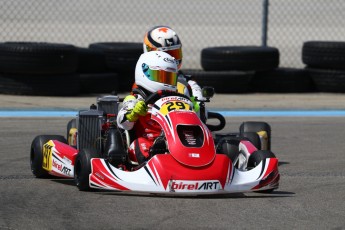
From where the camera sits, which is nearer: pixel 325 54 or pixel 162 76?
pixel 162 76

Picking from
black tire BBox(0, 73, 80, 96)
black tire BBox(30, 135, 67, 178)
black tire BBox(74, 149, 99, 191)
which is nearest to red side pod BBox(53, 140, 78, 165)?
black tire BBox(30, 135, 67, 178)

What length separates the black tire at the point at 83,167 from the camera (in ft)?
24.0

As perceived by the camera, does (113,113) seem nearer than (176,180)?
No

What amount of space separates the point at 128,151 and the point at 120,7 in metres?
17.6

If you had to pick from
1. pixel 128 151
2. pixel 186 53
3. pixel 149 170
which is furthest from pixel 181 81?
pixel 186 53

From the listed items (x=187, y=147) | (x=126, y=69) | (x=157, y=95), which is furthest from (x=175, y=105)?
(x=126, y=69)

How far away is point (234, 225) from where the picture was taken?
6297mm

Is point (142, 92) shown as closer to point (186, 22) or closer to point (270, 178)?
point (270, 178)

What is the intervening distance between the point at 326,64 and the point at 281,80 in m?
0.68

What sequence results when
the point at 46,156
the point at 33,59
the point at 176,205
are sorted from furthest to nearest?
1. the point at 33,59
2. the point at 46,156
3. the point at 176,205

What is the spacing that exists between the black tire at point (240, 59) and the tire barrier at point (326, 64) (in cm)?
65

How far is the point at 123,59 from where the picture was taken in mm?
14172

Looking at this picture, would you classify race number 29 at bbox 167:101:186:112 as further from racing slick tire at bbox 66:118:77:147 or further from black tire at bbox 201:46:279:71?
black tire at bbox 201:46:279:71

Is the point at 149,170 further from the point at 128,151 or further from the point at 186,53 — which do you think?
the point at 186,53
